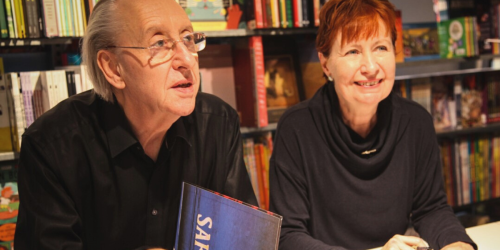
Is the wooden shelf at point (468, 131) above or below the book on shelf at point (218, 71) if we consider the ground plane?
below

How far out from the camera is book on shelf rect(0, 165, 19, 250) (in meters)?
2.05

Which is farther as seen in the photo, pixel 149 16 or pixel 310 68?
pixel 310 68

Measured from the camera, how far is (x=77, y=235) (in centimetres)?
123

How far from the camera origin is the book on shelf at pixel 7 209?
205cm

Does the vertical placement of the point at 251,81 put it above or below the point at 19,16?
below

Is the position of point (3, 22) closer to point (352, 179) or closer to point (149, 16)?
point (149, 16)

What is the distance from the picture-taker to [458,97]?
2979mm

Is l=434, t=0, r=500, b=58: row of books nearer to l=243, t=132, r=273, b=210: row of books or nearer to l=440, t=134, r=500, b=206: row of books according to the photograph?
l=440, t=134, r=500, b=206: row of books

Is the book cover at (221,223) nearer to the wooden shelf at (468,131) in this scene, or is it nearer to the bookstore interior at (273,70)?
the bookstore interior at (273,70)

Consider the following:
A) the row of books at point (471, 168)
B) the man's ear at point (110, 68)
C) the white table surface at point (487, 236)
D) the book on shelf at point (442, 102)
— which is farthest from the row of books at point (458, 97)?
the man's ear at point (110, 68)

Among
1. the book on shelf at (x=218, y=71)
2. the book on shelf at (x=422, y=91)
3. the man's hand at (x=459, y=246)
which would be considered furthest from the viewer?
the book on shelf at (x=422, y=91)

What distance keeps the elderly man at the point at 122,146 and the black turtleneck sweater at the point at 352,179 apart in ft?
0.94

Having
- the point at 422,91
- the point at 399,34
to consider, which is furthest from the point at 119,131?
the point at 422,91

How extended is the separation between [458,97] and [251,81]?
1.39 m
